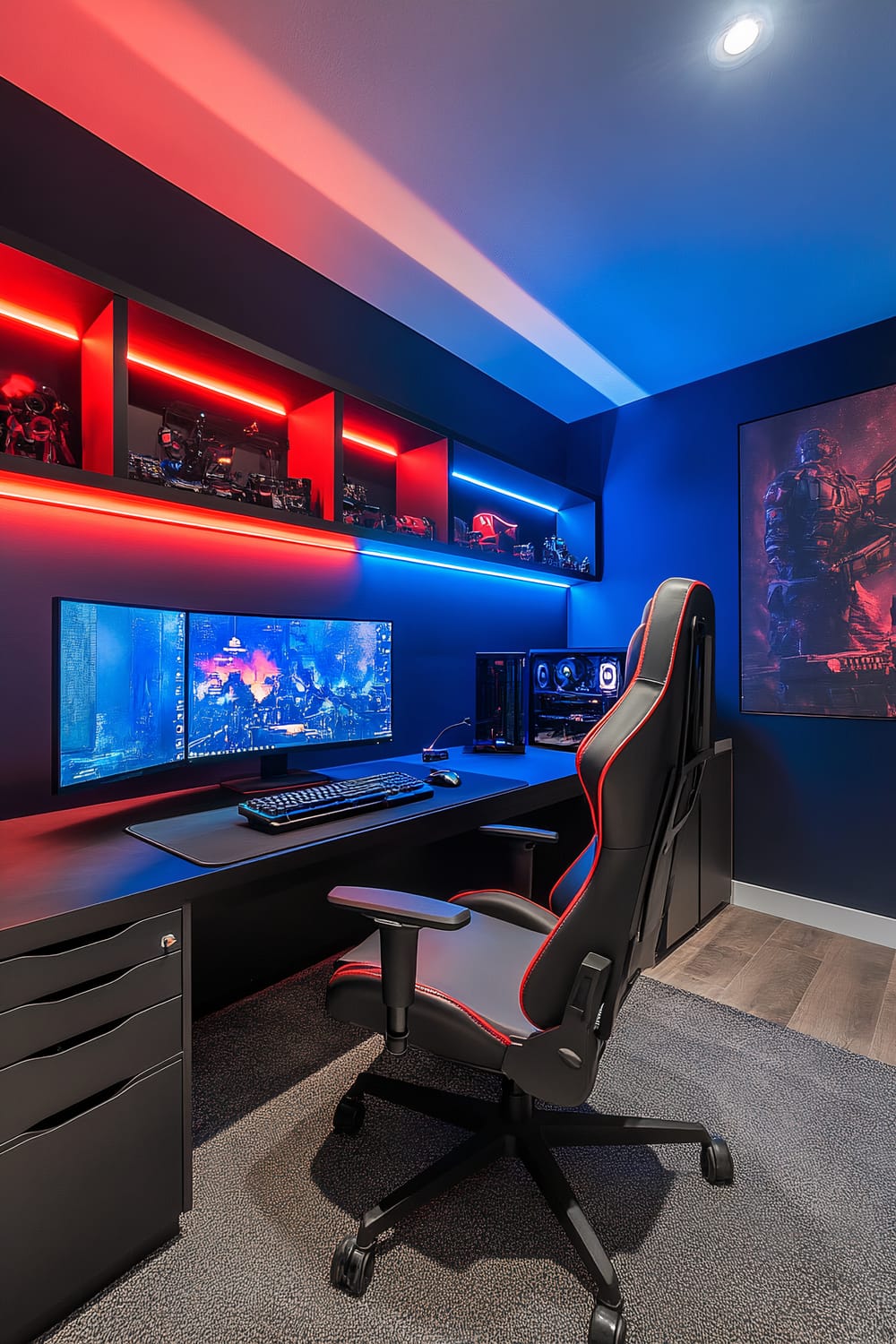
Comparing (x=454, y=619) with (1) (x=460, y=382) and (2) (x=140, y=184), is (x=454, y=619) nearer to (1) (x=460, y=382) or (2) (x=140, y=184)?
(1) (x=460, y=382)

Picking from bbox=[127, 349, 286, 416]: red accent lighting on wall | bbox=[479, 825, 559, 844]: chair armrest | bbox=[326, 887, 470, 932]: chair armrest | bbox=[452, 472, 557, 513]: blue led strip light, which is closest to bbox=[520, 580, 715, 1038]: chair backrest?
bbox=[326, 887, 470, 932]: chair armrest

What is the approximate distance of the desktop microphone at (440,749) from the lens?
2.40 m

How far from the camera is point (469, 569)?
9.45 ft

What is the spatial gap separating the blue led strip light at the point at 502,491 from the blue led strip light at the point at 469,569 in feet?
1.46


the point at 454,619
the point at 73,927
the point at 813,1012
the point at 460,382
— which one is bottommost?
the point at 813,1012

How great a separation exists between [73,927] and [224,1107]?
0.95m

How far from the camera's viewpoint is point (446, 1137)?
147 cm

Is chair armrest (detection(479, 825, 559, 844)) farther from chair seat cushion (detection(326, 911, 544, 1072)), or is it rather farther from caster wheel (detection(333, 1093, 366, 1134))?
caster wheel (detection(333, 1093, 366, 1134))

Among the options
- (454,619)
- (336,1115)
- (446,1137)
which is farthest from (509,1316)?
(454,619)

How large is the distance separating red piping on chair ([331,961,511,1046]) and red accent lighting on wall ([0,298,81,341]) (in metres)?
1.77

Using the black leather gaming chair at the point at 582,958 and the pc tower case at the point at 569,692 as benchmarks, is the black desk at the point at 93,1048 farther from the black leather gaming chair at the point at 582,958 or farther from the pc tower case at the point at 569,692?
the pc tower case at the point at 569,692

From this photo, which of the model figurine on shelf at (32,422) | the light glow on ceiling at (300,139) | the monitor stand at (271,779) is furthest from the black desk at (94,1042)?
the light glow on ceiling at (300,139)

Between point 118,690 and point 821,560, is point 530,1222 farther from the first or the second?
point 821,560

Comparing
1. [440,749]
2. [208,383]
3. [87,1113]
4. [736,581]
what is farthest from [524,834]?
[736,581]
